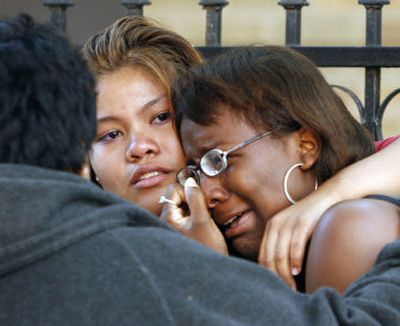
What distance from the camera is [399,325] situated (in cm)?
231

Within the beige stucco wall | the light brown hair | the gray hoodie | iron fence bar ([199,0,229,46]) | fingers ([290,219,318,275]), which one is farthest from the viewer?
the beige stucco wall

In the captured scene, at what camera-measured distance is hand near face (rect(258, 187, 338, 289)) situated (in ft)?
9.53

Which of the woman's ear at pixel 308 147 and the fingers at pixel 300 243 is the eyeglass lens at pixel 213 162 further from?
the fingers at pixel 300 243

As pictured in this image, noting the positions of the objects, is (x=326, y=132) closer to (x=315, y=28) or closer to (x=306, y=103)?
(x=306, y=103)

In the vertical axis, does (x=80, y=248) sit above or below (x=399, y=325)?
above

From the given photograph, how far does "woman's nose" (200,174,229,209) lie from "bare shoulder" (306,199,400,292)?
39cm

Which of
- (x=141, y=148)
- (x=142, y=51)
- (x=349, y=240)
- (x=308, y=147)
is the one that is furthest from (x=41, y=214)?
(x=142, y=51)

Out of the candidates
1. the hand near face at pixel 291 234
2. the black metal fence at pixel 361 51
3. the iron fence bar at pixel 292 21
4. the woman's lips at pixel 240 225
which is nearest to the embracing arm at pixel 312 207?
the hand near face at pixel 291 234

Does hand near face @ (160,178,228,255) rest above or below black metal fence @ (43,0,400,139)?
below

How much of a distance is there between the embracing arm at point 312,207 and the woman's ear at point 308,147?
0.08m

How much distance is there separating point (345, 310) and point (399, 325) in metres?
0.12

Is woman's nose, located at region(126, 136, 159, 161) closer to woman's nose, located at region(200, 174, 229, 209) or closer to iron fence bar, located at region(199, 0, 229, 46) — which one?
woman's nose, located at region(200, 174, 229, 209)

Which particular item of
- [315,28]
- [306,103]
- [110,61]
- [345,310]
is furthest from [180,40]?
[315,28]

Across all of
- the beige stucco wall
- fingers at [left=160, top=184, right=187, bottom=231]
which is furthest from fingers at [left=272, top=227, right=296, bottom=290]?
the beige stucco wall
